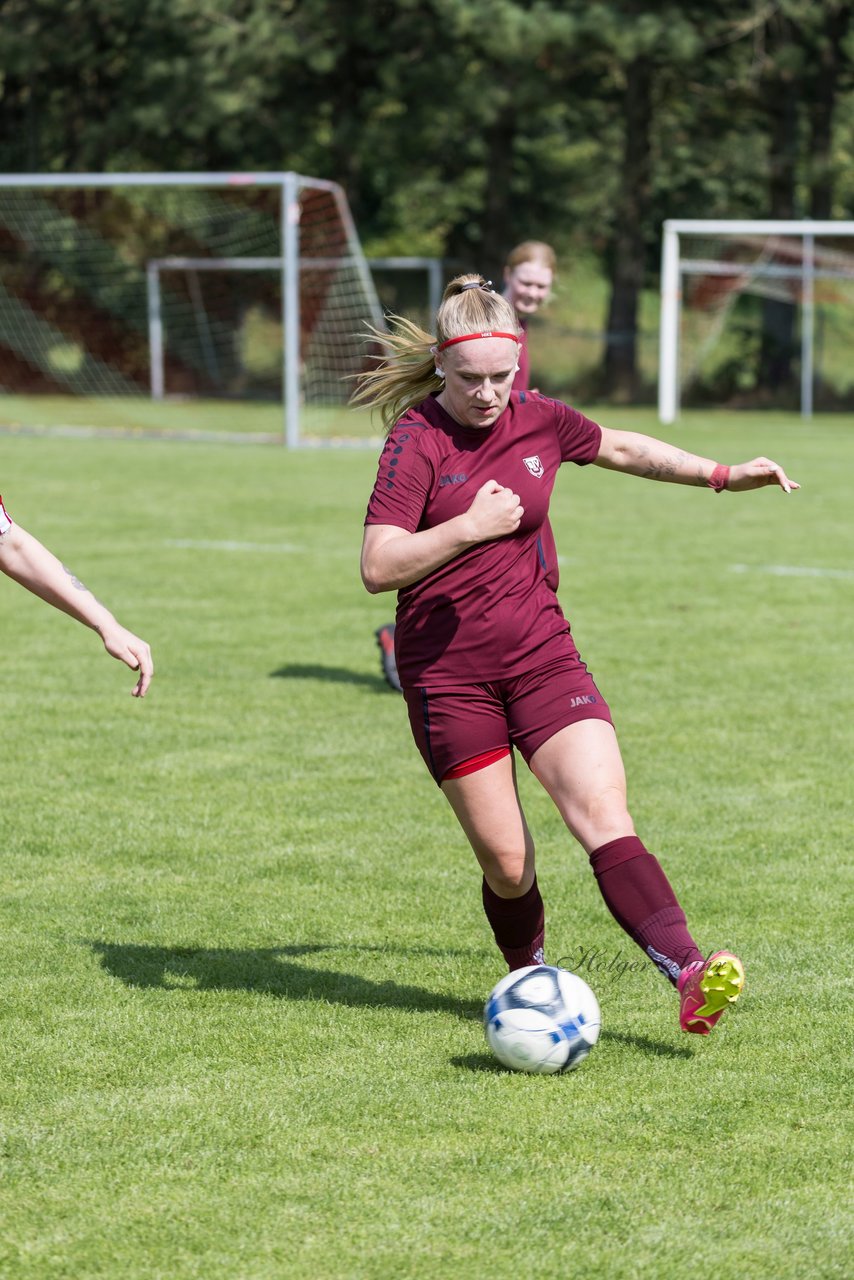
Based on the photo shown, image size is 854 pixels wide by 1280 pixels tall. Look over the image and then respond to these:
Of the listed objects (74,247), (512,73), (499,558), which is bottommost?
(499,558)

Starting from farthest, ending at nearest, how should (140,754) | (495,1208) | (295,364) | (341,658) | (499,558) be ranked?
(295,364), (341,658), (140,754), (499,558), (495,1208)

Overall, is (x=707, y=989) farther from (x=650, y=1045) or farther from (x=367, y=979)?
(x=367, y=979)

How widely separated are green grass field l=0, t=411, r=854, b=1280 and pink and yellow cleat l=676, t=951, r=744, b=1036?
179mm

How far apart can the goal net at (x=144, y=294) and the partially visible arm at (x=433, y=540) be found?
24489 mm

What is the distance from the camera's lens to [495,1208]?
11.5ft

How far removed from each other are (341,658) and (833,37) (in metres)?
29.4

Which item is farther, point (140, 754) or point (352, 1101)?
point (140, 754)

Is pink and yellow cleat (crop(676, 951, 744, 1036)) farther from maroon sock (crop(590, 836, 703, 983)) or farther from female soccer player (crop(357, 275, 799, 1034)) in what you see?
maroon sock (crop(590, 836, 703, 983))

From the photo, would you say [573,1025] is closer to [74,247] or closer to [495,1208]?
[495,1208]

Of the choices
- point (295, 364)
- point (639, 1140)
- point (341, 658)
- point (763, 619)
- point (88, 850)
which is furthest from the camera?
point (295, 364)

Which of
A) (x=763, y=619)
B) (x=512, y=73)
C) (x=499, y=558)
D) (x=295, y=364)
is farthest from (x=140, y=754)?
(x=512, y=73)

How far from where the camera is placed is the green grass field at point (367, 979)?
346 centimetres

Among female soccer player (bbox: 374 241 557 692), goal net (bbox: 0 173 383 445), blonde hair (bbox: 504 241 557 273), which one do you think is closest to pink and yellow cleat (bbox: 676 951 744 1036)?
female soccer player (bbox: 374 241 557 692)

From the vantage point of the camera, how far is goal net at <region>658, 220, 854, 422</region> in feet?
107
